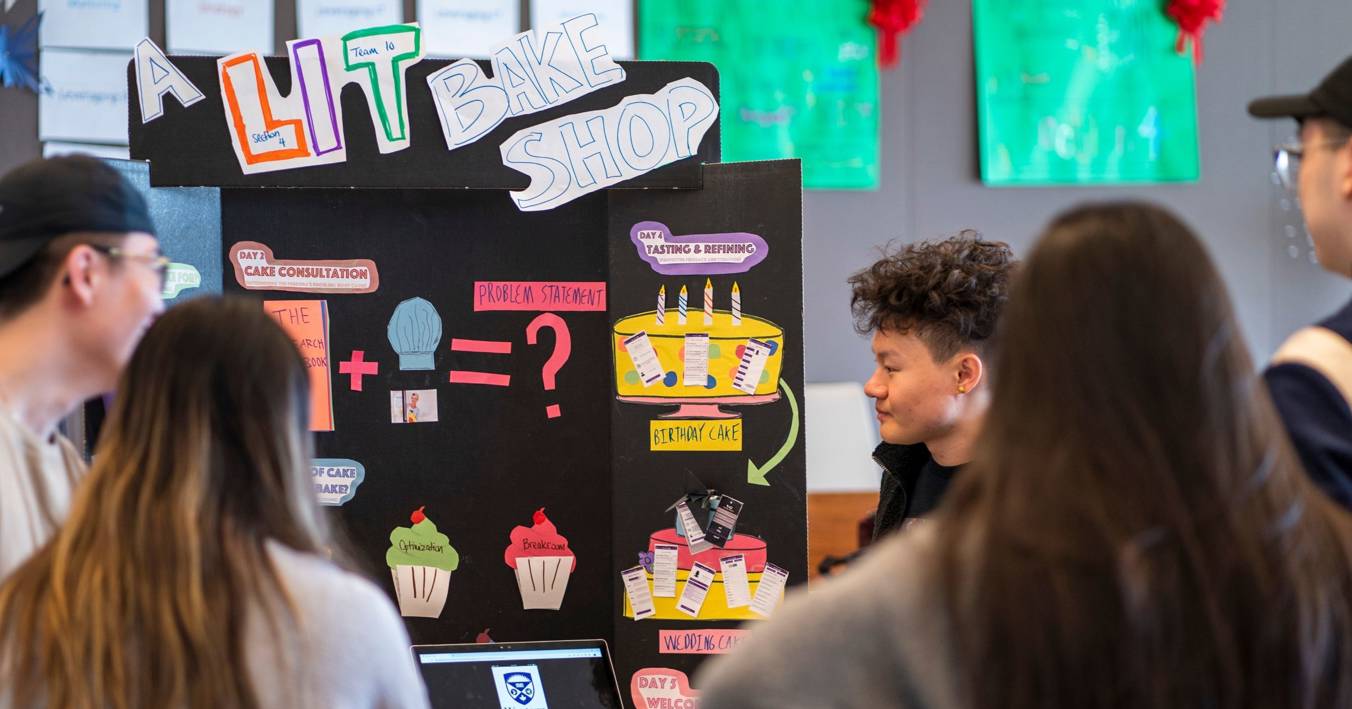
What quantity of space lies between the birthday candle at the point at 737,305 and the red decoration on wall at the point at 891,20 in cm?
190

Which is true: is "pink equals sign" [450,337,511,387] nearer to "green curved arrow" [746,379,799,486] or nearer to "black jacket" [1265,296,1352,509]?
"green curved arrow" [746,379,799,486]

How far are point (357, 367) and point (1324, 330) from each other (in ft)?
6.17

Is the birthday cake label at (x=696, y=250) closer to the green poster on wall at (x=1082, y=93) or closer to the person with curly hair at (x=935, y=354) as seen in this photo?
the person with curly hair at (x=935, y=354)

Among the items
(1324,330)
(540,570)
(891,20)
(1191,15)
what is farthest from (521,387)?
(1191,15)

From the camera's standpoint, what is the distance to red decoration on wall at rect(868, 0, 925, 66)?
12.9 feet

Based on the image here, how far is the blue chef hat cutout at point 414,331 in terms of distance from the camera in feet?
8.32

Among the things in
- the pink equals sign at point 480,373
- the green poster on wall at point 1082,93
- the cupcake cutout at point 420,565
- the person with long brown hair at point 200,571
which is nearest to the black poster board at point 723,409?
the pink equals sign at point 480,373

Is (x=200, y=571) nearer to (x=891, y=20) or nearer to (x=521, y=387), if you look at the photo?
(x=521, y=387)

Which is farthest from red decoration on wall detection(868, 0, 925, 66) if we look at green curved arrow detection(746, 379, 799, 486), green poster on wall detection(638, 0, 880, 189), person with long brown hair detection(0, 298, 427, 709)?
person with long brown hair detection(0, 298, 427, 709)

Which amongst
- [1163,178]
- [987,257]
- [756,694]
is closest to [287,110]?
[987,257]

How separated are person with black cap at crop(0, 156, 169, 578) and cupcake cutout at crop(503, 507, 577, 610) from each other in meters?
1.30

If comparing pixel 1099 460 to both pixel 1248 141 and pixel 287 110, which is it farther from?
pixel 1248 141

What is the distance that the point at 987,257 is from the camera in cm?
206

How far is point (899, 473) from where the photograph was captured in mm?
2096
